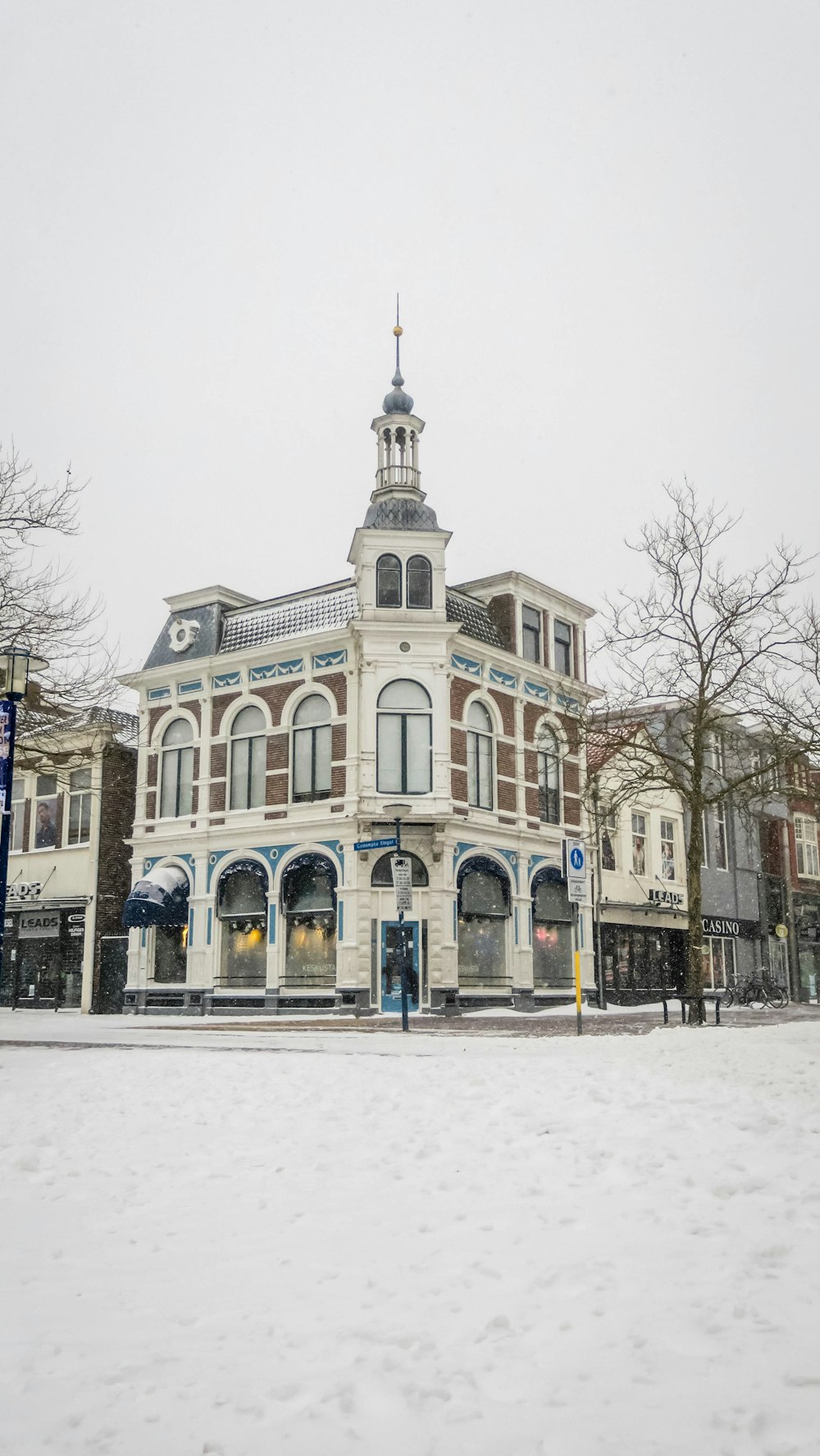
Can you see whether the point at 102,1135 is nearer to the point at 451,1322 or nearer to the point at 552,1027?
the point at 451,1322

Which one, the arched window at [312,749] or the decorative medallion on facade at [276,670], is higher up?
the decorative medallion on facade at [276,670]

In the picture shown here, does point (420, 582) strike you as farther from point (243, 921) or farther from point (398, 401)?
point (243, 921)

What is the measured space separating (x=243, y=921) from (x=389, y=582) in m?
9.83

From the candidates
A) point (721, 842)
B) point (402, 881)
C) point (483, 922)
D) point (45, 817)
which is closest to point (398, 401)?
point (483, 922)

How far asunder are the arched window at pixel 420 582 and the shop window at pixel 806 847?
86.2ft

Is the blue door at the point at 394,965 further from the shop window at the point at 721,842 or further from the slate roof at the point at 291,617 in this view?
the shop window at the point at 721,842

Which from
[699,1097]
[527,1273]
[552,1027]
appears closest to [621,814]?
[552,1027]

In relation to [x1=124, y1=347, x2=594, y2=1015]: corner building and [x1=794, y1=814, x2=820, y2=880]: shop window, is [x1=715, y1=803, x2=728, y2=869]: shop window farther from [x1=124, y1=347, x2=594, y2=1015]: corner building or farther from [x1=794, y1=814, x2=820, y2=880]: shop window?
[x1=124, y1=347, x2=594, y2=1015]: corner building

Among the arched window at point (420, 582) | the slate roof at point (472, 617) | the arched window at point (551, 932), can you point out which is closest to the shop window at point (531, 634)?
the slate roof at point (472, 617)

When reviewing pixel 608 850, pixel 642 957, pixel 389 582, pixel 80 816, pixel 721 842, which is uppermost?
pixel 389 582

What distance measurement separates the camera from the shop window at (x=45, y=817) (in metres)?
36.5

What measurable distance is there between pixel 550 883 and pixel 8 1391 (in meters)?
30.2

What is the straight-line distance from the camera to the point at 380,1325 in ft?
13.2

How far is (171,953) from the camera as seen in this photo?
32844 millimetres
